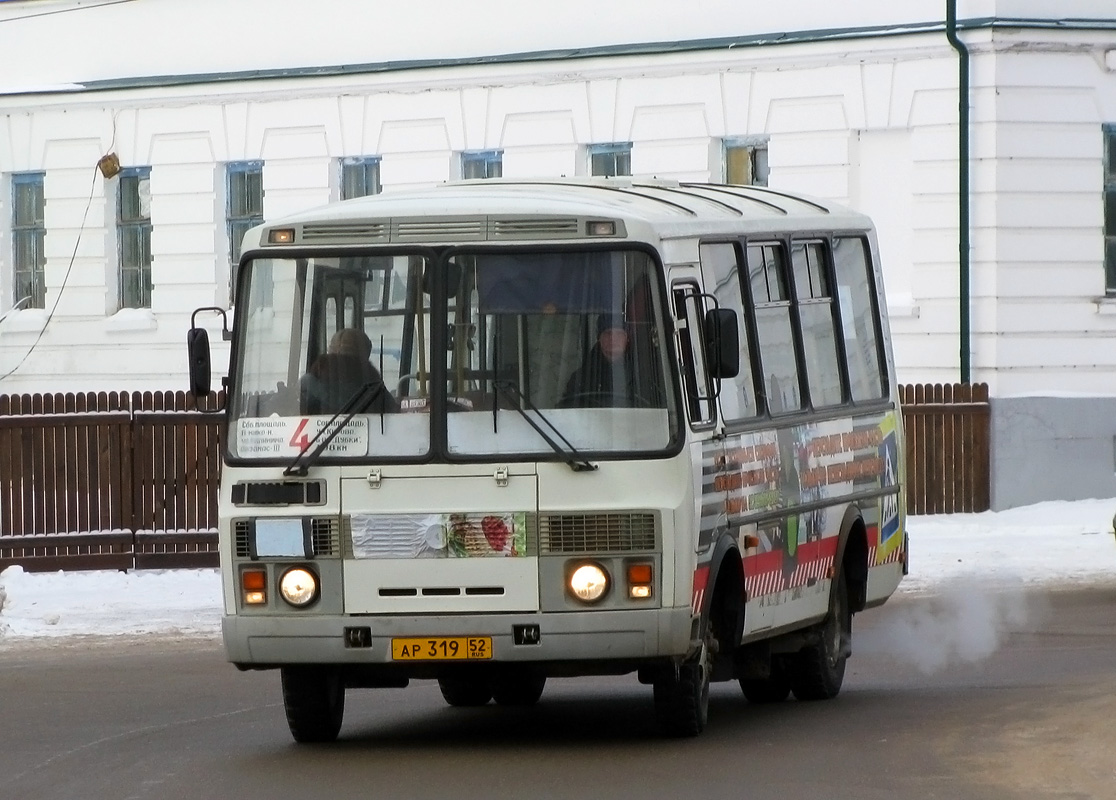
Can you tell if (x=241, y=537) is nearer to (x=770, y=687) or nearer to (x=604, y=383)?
(x=604, y=383)

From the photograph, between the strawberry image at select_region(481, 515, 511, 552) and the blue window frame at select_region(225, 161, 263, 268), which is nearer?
the strawberry image at select_region(481, 515, 511, 552)

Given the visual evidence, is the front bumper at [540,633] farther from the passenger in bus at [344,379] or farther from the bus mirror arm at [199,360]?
the bus mirror arm at [199,360]

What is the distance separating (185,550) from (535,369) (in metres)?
12.0

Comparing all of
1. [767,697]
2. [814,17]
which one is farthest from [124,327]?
[767,697]

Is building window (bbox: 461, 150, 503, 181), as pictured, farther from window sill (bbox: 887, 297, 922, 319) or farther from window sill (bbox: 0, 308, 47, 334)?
window sill (bbox: 0, 308, 47, 334)

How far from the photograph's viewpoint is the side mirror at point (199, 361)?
38.7 ft

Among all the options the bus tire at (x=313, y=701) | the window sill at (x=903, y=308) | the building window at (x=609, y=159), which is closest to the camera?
the bus tire at (x=313, y=701)

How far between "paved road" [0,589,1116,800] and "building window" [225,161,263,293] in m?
17.2

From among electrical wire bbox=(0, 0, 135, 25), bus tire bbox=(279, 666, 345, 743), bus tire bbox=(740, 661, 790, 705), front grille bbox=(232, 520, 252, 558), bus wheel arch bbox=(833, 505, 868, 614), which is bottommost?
bus tire bbox=(740, 661, 790, 705)

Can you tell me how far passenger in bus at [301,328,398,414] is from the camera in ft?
36.7

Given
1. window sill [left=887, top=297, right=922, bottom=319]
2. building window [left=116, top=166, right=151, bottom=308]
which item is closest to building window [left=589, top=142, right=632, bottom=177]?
window sill [left=887, top=297, right=922, bottom=319]

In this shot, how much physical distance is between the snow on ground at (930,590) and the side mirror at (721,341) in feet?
15.2

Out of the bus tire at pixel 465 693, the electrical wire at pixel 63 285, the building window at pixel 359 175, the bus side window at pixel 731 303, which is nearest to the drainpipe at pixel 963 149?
the building window at pixel 359 175

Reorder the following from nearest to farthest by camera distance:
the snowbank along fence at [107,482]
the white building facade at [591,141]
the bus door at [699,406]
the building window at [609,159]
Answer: the bus door at [699,406] < the snowbank along fence at [107,482] < the white building facade at [591,141] < the building window at [609,159]
